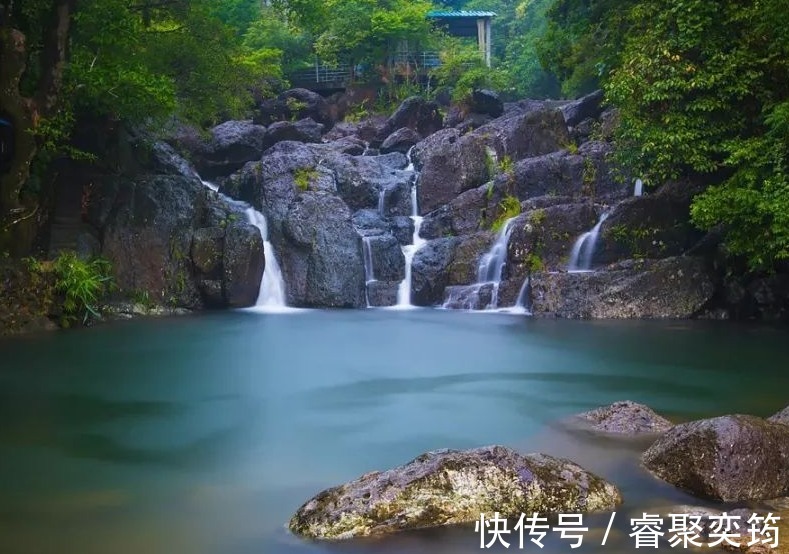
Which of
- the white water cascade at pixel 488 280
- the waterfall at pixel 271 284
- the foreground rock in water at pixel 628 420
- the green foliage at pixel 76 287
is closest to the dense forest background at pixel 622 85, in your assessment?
the green foliage at pixel 76 287

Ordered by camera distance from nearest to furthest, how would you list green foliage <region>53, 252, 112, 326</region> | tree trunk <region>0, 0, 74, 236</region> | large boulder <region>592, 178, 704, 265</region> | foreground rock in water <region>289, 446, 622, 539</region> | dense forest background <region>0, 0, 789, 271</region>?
1. foreground rock in water <region>289, 446, 622, 539</region>
2. dense forest background <region>0, 0, 789, 271</region>
3. tree trunk <region>0, 0, 74, 236</region>
4. green foliage <region>53, 252, 112, 326</region>
5. large boulder <region>592, 178, 704, 265</region>

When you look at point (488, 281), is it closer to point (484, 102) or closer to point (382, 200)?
point (382, 200)

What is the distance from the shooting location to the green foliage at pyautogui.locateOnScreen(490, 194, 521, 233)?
69.3ft

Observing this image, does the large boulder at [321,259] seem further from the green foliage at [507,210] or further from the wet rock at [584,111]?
the wet rock at [584,111]

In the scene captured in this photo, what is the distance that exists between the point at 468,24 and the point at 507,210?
78.8 feet

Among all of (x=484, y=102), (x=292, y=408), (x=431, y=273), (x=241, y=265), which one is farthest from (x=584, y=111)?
(x=292, y=408)

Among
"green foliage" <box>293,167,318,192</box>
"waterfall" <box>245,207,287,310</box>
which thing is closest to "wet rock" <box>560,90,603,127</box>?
"green foliage" <box>293,167,318,192</box>

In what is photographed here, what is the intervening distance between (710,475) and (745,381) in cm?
549

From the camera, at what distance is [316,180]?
22031 millimetres

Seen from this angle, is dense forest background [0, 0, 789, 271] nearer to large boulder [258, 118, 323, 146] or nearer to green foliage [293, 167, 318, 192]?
green foliage [293, 167, 318, 192]

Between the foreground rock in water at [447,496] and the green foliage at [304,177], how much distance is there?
635 inches

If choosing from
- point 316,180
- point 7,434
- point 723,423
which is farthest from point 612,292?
point 7,434

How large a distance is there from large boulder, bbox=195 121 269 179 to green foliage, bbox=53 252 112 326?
9423mm

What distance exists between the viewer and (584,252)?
62.0ft
